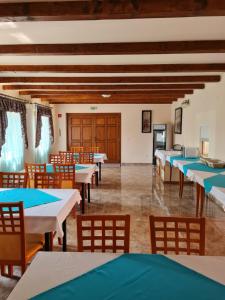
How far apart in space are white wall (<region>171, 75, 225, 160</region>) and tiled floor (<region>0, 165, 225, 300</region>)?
44.9 inches

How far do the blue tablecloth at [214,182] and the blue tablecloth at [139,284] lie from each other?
1.73 m

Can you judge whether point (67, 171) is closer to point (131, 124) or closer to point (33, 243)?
point (33, 243)

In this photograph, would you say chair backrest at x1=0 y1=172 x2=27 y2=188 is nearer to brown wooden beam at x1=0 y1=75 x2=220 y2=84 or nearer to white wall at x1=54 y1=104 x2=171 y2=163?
brown wooden beam at x1=0 y1=75 x2=220 y2=84

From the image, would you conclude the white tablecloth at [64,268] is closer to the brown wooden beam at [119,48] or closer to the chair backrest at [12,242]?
the chair backrest at [12,242]

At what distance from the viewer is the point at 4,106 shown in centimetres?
506

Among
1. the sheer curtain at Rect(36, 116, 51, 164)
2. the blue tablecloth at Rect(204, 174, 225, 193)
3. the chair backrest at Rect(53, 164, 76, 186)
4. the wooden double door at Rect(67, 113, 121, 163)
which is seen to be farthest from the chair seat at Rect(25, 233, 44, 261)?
the wooden double door at Rect(67, 113, 121, 163)

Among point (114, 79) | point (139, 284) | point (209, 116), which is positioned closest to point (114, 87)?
point (114, 79)

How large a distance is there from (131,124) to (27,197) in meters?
7.21

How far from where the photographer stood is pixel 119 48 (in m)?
3.10

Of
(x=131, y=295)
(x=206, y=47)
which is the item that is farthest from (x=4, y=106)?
(x=131, y=295)

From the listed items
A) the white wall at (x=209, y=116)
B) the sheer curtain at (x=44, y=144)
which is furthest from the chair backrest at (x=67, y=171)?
the sheer curtain at (x=44, y=144)

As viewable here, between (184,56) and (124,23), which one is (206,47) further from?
(124,23)

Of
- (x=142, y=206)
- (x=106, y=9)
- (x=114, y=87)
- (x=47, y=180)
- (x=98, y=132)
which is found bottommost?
(x=142, y=206)

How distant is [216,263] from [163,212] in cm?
290
